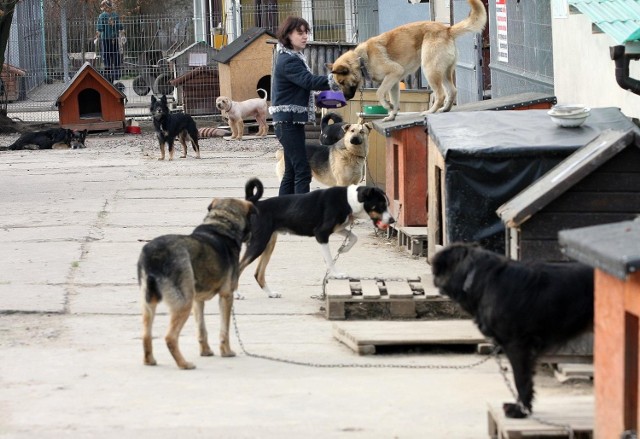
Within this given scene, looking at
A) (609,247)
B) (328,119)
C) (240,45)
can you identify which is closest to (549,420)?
(609,247)

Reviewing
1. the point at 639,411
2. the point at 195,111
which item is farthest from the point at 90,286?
the point at 195,111

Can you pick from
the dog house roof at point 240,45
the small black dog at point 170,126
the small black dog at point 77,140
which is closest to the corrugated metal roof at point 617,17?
the small black dog at point 170,126

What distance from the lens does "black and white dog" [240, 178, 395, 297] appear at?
9.32 m

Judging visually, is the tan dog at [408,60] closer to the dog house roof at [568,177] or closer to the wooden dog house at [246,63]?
the dog house roof at [568,177]

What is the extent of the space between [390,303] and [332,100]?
8.29 m

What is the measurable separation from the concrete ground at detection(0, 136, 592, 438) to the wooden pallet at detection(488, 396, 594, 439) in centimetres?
28

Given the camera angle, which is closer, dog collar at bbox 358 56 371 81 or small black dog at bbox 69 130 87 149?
dog collar at bbox 358 56 371 81

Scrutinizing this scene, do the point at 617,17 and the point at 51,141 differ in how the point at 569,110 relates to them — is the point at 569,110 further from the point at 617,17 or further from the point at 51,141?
the point at 51,141

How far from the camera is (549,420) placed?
5.07 metres

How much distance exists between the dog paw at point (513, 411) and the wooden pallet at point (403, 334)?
2.19 m

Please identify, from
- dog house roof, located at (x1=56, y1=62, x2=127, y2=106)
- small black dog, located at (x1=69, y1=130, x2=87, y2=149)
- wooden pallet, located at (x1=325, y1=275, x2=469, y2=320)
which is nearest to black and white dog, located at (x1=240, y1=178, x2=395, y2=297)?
wooden pallet, located at (x1=325, y1=275, x2=469, y2=320)

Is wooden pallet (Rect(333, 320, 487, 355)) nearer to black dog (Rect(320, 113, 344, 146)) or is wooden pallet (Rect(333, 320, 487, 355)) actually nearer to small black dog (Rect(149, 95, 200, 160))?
black dog (Rect(320, 113, 344, 146))

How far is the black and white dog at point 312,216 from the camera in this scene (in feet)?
30.6

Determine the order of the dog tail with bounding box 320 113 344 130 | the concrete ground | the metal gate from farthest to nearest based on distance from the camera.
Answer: the metal gate, the dog tail with bounding box 320 113 344 130, the concrete ground
